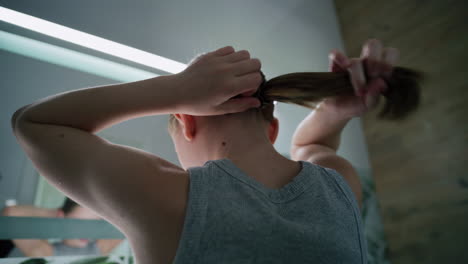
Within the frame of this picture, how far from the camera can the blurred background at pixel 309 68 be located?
1.00 metres

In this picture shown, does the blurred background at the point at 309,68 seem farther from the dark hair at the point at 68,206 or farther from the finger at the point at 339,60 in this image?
the finger at the point at 339,60

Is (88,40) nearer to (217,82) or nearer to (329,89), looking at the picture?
(217,82)

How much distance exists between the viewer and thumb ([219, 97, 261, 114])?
715 millimetres

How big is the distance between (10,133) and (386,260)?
1622 mm

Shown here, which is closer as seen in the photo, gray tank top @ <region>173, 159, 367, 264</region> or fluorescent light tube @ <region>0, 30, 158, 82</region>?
gray tank top @ <region>173, 159, 367, 264</region>

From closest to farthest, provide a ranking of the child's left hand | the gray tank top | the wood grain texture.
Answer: the gray tank top, the child's left hand, the wood grain texture

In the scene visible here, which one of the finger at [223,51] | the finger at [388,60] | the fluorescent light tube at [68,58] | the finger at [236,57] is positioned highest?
the fluorescent light tube at [68,58]

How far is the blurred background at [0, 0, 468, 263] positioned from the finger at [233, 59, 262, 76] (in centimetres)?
59

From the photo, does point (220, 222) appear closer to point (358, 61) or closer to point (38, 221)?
point (358, 61)

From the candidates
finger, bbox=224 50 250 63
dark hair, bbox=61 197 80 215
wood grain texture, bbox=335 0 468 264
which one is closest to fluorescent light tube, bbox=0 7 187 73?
dark hair, bbox=61 197 80 215

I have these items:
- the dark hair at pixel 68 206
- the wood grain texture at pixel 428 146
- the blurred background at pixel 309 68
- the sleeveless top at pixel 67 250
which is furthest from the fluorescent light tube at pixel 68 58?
the wood grain texture at pixel 428 146

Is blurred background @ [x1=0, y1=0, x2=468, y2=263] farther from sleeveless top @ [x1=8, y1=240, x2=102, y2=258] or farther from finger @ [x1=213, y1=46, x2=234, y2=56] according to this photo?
finger @ [x1=213, y1=46, x2=234, y2=56]

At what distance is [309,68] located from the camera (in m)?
1.71

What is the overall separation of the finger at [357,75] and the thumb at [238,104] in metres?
0.25
